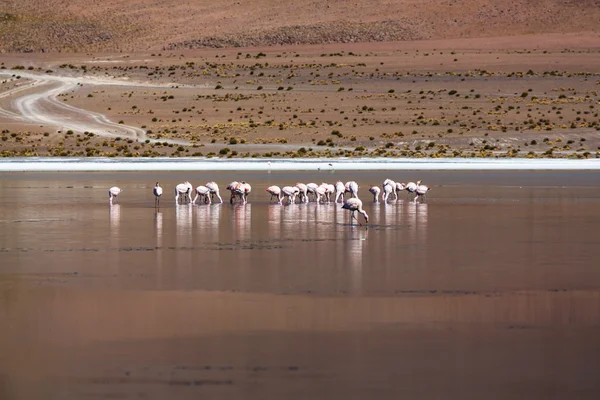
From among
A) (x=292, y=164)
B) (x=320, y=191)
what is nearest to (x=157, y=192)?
(x=320, y=191)

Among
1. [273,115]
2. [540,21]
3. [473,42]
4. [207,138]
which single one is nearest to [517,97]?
[273,115]

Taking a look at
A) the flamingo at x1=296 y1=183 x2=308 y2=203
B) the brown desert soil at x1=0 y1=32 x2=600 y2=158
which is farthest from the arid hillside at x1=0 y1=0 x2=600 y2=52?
the flamingo at x1=296 y1=183 x2=308 y2=203

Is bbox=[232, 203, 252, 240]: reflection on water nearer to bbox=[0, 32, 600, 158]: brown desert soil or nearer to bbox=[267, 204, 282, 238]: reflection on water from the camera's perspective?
bbox=[267, 204, 282, 238]: reflection on water

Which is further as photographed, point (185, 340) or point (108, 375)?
point (185, 340)

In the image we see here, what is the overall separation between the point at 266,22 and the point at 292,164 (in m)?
104

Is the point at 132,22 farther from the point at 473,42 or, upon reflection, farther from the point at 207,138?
the point at 207,138

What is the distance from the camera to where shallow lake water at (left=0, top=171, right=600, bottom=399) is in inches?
377

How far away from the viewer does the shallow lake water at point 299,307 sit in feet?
31.4

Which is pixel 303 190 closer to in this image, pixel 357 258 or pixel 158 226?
pixel 158 226

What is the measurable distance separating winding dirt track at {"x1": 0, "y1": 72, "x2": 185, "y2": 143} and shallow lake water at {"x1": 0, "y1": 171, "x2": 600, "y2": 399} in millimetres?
47083

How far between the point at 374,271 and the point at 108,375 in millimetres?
6350

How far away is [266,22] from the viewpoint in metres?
152

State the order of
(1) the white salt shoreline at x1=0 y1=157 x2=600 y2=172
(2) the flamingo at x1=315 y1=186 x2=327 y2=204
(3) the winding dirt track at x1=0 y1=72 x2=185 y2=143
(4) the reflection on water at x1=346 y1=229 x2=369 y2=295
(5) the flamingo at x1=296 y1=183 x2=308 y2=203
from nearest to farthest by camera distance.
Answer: (4) the reflection on water at x1=346 y1=229 x2=369 y2=295 → (2) the flamingo at x1=315 y1=186 x2=327 y2=204 → (5) the flamingo at x1=296 y1=183 x2=308 y2=203 → (1) the white salt shoreline at x1=0 y1=157 x2=600 y2=172 → (3) the winding dirt track at x1=0 y1=72 x2=185 y2=143

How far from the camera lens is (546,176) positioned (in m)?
43.6
